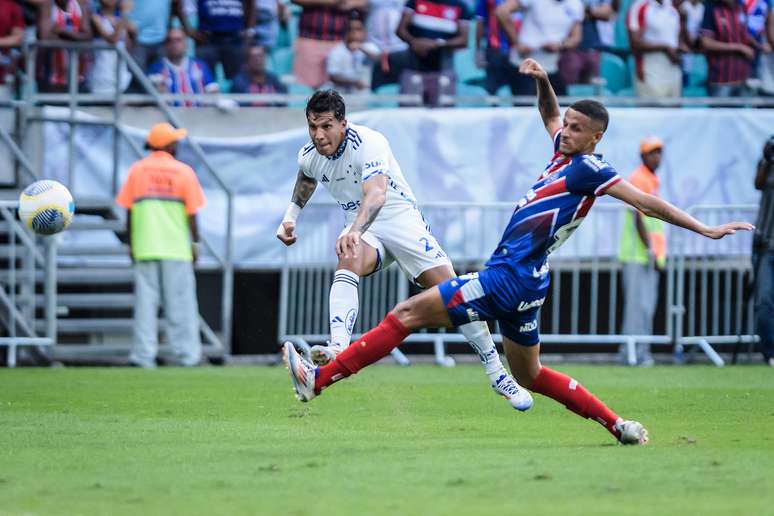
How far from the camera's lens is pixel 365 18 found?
67.3ft

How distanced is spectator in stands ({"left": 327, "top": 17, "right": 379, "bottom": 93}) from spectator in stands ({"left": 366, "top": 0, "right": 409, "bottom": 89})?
1.17ft

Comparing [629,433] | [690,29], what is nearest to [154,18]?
[690,29]

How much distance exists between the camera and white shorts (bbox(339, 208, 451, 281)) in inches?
442

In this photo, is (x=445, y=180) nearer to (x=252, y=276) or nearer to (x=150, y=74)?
(x=252, y=276)

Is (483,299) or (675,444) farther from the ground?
(483,299)

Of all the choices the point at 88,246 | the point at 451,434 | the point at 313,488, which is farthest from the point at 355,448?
the point at 88,246

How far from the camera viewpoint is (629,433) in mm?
8742

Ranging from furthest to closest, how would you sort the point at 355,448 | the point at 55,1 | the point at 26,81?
the point at 55,1 → the point at 26,81 → the point at 355,448

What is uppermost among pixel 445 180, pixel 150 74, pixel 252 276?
pixel 150 74

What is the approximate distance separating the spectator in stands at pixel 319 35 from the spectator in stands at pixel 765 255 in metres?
6.09

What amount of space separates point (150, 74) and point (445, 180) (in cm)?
412

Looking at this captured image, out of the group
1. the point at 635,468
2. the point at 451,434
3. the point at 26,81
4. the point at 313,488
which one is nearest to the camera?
the point at 313,488

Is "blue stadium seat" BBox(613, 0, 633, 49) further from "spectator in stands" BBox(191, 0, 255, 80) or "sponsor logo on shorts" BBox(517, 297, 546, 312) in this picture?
"sponsor logo on shorts" BBox(517, 297, 546, 312)

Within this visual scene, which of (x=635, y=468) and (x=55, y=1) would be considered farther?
(x=55, y=1)
